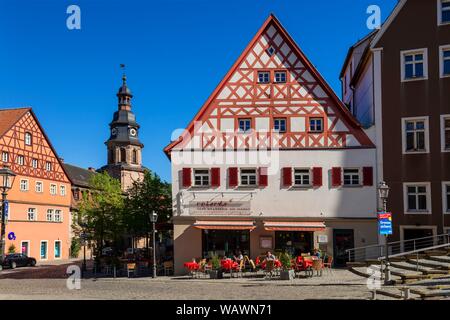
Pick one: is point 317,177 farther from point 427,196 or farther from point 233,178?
point 427,196

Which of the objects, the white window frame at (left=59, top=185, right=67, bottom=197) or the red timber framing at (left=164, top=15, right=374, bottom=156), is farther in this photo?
the white window frame at (left=59, top=185, right=67, bottom=197)

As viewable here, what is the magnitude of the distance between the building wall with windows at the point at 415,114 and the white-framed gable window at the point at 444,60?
0.02m

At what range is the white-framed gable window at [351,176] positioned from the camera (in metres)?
25.8

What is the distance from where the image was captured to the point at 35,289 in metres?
20.6

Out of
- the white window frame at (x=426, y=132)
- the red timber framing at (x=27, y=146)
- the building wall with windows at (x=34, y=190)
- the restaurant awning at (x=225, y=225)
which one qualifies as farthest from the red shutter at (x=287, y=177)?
the red timber framing at (x=27, y=146)

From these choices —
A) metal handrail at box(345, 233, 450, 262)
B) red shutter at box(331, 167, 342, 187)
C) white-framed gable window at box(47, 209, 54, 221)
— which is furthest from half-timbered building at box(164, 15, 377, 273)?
white-framed gable window at box(47, 209, 54, 221)

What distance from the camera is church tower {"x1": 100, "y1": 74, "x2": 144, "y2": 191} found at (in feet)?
268

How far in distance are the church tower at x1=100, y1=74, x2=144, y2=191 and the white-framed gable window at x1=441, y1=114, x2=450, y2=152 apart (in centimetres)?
6241

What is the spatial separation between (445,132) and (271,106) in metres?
9.20

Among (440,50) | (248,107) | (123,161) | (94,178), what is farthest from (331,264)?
(123,161)

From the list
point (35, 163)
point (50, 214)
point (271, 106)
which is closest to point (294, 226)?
point (271, 106)

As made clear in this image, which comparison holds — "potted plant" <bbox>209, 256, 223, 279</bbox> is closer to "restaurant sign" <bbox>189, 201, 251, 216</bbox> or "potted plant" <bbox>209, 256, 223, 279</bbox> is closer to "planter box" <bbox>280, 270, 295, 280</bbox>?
"planter box" <bbox>280, 270, 295, 280</bbox>

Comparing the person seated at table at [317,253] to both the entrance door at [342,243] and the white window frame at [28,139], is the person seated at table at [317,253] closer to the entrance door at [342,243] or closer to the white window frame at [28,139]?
the entrance door at [342,243]

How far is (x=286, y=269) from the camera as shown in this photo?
22062 millimetres
